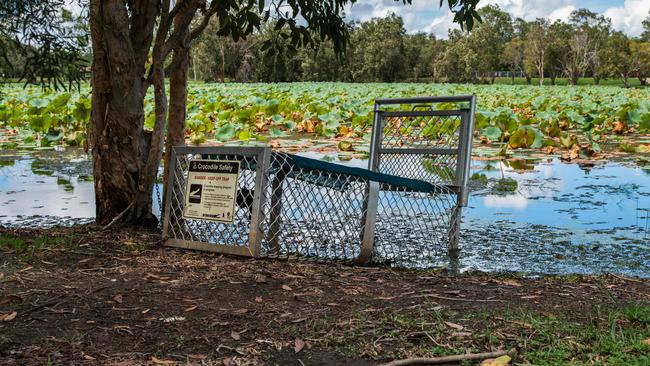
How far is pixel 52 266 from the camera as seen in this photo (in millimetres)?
3699

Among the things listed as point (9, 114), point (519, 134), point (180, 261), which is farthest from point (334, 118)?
point (180, 261)

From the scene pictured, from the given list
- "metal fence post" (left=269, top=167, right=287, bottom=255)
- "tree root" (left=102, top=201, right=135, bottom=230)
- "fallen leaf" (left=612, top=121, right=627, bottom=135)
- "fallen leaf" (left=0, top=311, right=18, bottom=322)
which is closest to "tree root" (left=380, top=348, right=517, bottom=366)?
"fallen leaf" (left=0, top=311, right=18, bottom=322)

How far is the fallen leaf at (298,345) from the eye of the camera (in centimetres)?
251

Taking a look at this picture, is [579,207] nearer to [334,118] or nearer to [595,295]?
[595,295]

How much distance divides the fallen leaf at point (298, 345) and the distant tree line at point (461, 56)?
47.4 metres

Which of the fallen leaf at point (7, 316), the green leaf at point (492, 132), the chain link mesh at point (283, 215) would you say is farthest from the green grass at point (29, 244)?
the green leaf at point (492, 132)

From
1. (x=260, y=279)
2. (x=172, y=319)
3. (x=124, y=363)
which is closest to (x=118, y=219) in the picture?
(x=260, y=279)

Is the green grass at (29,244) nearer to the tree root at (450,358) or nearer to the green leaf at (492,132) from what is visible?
the tree root at (450,358)

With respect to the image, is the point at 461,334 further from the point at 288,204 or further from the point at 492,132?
the point at 492,132

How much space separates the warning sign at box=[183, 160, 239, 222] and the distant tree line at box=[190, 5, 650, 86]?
45.9 metres

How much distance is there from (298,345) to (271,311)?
438mm

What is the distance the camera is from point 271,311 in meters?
2.96

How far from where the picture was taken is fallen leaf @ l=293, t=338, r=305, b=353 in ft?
8.22

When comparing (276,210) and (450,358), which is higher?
(276,210)
